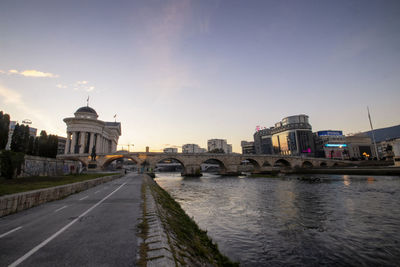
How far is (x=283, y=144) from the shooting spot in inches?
6594

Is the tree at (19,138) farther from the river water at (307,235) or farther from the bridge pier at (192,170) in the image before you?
the bridge pier at (192,170)

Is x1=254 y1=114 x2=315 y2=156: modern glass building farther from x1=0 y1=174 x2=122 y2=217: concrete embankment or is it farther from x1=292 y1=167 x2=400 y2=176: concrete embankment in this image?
x1=0 y1=174 x2=122 y2=217: concrete embankment

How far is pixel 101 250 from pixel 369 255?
10439 mm

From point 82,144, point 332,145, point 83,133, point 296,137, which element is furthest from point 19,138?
point 332,145

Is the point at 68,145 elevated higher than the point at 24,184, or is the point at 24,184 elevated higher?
the point at 68,145

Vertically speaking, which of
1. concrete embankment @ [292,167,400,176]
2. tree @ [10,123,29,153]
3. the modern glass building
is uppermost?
the modern glass building

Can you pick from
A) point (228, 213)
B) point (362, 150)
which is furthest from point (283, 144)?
point (228, 213)

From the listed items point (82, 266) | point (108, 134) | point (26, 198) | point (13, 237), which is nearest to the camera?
point (82, 266)

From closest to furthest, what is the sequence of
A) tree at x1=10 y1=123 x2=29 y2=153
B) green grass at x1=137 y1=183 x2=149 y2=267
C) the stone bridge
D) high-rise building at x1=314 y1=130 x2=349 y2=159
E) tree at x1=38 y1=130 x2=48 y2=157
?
green grass at x1=137 y1=183 x2=149 y2=267
tree at x1=10 y1=123 x2=29 y2=153
tree at x1=38 y1=130 x2=48 y2=157
the stone bridge
high-rise building at x1=314 y1=130 x2=349 y2=159

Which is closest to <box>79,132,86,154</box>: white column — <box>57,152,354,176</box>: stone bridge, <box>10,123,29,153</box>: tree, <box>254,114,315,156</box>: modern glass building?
<box>57,152,354,176</box>: stone bridge

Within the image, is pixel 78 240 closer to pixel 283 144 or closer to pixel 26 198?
pixel 26 198

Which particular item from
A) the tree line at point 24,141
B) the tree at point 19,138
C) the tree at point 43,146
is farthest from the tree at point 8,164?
the tree at point 43,146

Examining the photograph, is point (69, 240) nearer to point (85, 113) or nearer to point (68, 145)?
point (68, 145)

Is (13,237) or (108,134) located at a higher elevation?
(108,134)
